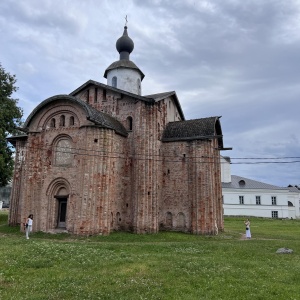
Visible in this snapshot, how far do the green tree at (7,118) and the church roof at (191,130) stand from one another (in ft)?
44.2

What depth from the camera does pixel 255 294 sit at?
24.7 ft

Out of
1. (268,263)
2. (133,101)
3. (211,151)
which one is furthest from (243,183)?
(268,263)

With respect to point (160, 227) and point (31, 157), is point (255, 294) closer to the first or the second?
point (160, 227)

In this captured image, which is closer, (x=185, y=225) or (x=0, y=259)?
(x=0, y=259)

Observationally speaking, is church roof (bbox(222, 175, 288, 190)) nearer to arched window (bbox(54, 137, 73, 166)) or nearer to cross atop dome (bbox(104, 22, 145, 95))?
cross atop dome (bbox(104, 22, 145, 95))

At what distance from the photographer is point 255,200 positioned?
4412 cm

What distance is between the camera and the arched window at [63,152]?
19.7m

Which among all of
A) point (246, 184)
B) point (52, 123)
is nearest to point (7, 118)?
point (52, 123)

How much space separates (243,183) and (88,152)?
105 ft

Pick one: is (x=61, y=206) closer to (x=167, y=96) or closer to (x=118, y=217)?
(x=118, y=217)

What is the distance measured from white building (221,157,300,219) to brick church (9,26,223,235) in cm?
2168

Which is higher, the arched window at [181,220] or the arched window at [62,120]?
the arched window at [62,120]

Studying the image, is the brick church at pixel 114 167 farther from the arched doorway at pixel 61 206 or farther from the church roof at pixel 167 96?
the church roof at pixel 167 96

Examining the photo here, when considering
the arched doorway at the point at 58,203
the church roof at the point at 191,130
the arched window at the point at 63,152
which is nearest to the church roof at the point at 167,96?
the church roof at the point at 191,130
